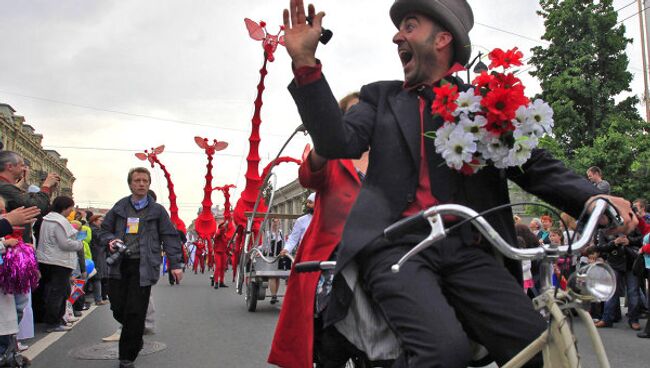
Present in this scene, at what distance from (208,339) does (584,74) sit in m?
25.1

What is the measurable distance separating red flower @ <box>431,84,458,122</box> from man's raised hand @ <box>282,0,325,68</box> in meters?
0.50

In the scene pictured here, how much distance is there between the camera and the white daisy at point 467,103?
2.36 m

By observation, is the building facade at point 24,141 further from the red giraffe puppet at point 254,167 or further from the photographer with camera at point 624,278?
the photographer with camera at point 624,278

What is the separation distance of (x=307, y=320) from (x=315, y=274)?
216mm

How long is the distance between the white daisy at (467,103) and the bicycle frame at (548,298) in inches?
19.7

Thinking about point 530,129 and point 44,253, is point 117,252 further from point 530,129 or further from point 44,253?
point 530,129

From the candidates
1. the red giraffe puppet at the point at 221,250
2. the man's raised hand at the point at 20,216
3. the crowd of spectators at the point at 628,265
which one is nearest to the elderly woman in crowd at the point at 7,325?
the man's raised hand at the point at 20,216

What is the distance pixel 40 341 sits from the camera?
25.5 feet

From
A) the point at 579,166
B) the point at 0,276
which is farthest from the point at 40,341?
the point at 579,166

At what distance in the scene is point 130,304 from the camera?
6.08 m

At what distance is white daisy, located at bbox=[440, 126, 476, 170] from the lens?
229cm

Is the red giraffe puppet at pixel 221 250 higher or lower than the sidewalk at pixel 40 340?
higher

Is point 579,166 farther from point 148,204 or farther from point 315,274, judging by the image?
point 315,274

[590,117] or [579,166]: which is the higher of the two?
[590,117]
